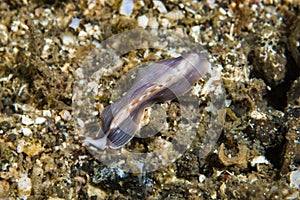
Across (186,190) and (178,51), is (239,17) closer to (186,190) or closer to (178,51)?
(178,51)

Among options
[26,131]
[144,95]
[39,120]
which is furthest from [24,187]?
[144,95]

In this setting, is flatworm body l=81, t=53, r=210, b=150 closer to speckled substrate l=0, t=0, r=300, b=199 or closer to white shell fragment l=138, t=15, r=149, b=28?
speckled substrate l=0, t=0, r=300, b=199

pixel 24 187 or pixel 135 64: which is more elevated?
pixel 135 64

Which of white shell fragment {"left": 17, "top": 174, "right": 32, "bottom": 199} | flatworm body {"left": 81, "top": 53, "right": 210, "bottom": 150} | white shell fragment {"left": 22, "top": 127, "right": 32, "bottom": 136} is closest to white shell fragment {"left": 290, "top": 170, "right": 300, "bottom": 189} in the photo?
flatworm body {"left": 81, "top": 53, "right": 210, "bottom": 150}

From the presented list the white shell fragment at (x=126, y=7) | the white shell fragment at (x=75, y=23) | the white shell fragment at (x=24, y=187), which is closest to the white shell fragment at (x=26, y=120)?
the white shell fragment at (x=24, y=187)

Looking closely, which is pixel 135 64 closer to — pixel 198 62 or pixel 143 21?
pixel 143 21

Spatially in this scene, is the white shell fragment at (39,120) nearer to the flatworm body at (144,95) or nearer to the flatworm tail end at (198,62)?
the flatworm body at (144,95)

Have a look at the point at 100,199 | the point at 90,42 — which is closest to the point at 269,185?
the point at 100,199
